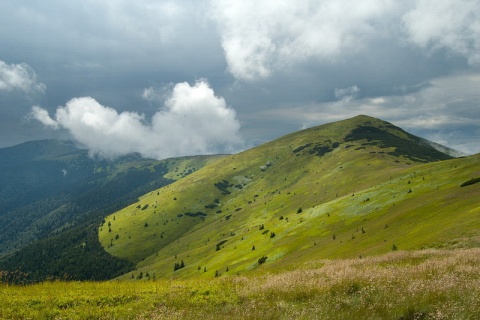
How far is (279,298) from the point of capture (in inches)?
493

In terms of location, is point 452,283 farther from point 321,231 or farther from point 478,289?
point 321,231

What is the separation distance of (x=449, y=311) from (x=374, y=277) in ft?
15.7

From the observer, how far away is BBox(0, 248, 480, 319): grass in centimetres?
952

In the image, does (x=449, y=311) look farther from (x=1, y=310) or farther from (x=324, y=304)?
(x=1, y=310)

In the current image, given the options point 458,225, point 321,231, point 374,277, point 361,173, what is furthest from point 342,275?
point 361,173

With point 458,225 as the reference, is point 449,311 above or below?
above

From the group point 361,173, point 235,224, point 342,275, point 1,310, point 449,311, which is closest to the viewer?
point 449,311

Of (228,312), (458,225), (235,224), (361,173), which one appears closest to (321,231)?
(458,225)

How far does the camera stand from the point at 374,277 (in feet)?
43.6

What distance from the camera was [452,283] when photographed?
10844mm

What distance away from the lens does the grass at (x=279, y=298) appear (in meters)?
9.52

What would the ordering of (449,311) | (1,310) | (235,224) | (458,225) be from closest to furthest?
(449,311) < (1,310) < (458,225) < (235,224)

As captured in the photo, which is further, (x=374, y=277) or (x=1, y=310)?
(x=374, y=277)

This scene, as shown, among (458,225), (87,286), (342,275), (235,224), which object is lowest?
(235,224)
